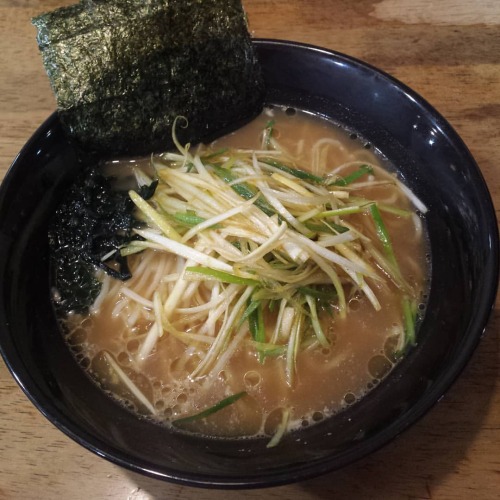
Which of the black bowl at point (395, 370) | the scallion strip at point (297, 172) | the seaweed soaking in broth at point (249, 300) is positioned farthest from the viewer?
the scallion strip at point (297, 172)

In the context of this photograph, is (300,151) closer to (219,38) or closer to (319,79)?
(319,79)

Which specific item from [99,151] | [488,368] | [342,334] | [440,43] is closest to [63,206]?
[99,151]

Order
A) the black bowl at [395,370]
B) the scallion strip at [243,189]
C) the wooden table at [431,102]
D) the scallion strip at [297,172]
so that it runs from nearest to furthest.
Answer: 1. the black bowl at [395,370]
2. the wooden table at [431,102]
3. the scallion strip at [243,189]
4. the scallion strip at [297,172]

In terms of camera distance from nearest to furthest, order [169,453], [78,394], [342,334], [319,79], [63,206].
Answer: [169,453] → [78,394] → [342,334] → [63,206] → [319,79]

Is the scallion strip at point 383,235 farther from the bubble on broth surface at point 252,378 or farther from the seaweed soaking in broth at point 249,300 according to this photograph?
the bubble on broth surface at point 252,378

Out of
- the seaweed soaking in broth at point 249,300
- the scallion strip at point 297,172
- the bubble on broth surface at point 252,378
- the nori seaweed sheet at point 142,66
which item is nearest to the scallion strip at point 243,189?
the seaweed soaking in broth at point 249,300

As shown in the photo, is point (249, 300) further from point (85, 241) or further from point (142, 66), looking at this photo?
point (142, 66)
